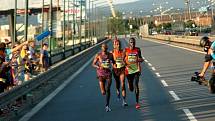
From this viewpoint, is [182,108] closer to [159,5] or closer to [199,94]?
[199,94]

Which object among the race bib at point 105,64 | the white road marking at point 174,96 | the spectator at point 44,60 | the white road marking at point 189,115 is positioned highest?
the race bib at point 105,64

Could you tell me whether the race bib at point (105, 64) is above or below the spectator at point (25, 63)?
above

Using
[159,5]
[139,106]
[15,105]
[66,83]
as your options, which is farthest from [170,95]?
[159,5]

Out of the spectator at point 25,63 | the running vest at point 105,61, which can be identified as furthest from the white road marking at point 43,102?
the running vest at point 105,61

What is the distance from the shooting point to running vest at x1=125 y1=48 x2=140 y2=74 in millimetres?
13781

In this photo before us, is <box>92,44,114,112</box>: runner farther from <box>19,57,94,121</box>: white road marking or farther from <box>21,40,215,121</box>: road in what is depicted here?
<box>19,57,94,121</box>: white road marking

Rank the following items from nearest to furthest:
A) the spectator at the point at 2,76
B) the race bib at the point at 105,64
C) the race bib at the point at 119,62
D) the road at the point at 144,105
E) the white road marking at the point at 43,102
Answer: the road at the point at 144,105 < the white road marking at the point at 43,102 < the spectator at the point at 2,76 < the race bib at the point at 105,64 < the race bib at the point at 119,62

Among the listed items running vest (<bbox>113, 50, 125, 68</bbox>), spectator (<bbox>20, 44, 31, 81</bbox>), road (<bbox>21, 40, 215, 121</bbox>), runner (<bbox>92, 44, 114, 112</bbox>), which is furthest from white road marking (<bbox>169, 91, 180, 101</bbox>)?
spectator (<bbox>20, 44, 31, 81</bbox>)

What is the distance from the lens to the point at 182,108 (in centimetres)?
1284

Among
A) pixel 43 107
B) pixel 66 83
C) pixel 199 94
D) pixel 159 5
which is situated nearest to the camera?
pixel 43 107

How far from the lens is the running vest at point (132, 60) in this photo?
45.2ft

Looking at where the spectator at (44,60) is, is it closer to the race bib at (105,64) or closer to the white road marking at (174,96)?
the white road marking at (174,96)

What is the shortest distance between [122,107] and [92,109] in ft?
2.30

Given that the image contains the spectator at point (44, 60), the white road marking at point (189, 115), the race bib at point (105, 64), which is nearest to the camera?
the white road marking at point (189, 115)
